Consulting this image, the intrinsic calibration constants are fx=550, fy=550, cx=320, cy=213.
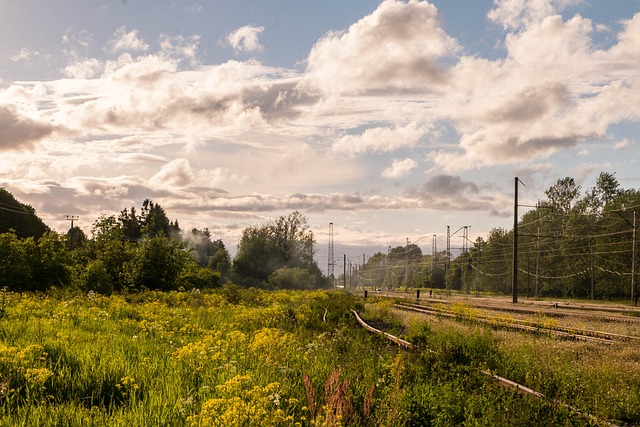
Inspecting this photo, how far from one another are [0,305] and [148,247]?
55.8ft

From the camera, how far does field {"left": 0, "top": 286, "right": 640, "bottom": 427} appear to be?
19.2ft

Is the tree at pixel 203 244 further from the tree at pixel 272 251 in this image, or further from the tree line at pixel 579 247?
the tree line at pixel 579 247

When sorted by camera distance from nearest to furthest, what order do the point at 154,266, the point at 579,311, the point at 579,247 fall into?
the point at 154,266 < the point at 579,311 < the point at 579,247

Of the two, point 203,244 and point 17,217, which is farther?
point 203,244

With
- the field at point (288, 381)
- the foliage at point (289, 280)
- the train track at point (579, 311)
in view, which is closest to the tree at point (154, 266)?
the field at point (288, 381)

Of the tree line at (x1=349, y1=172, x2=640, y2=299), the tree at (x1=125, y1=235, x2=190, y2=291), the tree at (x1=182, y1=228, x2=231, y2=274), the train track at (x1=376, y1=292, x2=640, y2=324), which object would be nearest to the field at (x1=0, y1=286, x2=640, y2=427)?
the train track at (x1=376, y1=292, x2=640, y2=324)

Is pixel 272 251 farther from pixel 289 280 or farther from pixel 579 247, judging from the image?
pixel 579 247

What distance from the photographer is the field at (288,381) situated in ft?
19.2

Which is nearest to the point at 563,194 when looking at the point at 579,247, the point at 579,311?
the point at 579,247

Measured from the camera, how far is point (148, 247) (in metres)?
32.3

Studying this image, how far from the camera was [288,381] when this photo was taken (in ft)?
24.2

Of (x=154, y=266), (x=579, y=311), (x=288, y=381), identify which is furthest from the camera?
(x=579, y=311)

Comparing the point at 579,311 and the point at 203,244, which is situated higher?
the point at 203,244

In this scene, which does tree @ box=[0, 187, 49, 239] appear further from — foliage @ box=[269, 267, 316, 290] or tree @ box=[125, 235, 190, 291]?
tree @ box=[125, 235, 190, 291]
